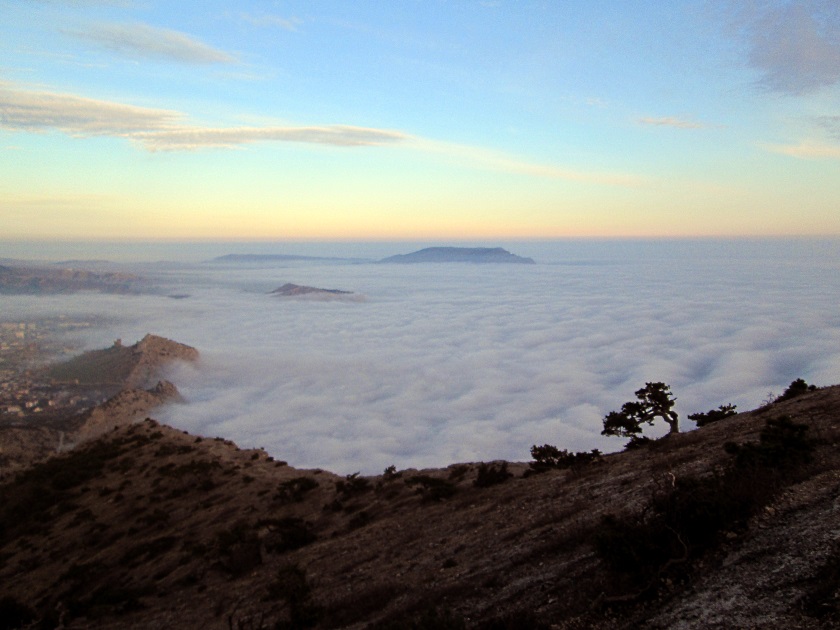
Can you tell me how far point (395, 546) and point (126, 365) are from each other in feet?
330

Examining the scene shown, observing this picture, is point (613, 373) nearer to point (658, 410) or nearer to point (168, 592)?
point (658, 410)

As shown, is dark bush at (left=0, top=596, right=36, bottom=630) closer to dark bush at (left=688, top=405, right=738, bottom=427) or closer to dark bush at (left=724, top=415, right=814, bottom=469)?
dark bush at (left=724, top=415, right=814, bottom=469)

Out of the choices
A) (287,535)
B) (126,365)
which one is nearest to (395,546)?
(287,535)

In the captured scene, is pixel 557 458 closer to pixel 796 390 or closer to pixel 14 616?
pixel 796 390

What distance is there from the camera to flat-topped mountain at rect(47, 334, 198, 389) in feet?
304

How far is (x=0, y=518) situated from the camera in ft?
75.6

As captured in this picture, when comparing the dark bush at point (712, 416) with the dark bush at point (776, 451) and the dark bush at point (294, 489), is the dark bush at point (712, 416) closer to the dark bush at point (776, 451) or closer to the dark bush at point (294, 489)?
the dark bush at point (776, 451)

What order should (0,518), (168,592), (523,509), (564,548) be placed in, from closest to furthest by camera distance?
(564,548), (523,509), (168,592), (0,518)

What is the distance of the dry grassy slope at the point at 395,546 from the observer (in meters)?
5.20

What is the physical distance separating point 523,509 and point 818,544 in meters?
6.46

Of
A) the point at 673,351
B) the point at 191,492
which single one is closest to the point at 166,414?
the point at 191,492

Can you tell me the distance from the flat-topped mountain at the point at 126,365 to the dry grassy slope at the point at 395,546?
247 ft

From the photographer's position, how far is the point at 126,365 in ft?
312

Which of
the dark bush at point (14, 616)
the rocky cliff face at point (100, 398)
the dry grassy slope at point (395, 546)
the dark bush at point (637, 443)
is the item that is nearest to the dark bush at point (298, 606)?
the dry grassy slope at point (395, 546)
